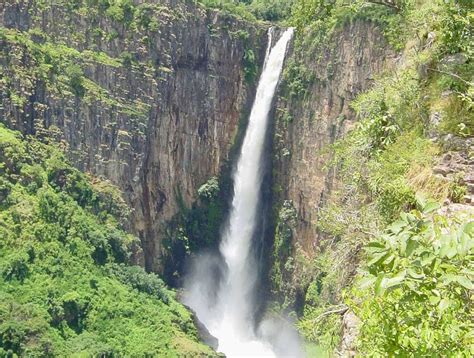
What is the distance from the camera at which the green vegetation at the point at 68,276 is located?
16.4 metres

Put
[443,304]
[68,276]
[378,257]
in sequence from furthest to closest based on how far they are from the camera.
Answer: [68,276] → [378,257] → [443,304]

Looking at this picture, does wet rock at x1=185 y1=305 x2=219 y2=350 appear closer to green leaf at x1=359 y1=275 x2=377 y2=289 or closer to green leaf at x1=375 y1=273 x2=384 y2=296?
green leaf at x1=359 y1=275 x2=377 y2=289

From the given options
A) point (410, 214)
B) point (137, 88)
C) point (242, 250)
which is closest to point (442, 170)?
point (410, 214)

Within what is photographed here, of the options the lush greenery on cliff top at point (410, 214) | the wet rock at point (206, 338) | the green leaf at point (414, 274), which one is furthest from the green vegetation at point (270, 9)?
the green leaf at point (414, 274)

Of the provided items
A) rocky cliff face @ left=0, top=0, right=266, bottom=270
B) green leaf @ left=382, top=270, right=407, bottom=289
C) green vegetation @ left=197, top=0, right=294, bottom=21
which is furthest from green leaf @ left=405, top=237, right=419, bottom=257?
green vegetation @ left=197, top=0, right=294, bottom=21

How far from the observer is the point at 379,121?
247 inches

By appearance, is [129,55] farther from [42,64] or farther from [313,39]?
[313,39]

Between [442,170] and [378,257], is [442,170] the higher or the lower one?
the lower one

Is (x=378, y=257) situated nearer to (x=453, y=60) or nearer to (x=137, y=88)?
(x=453, y=60)

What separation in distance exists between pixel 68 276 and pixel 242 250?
973cm

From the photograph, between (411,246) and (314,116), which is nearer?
(411,246)

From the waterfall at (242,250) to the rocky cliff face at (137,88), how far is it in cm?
120

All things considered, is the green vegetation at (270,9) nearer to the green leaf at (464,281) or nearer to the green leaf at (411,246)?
the green leaf at (411,246)

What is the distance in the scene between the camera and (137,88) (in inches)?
921
